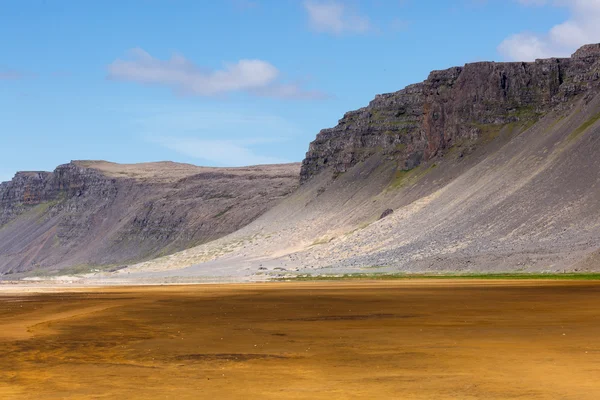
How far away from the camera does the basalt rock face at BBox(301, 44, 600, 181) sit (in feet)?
444

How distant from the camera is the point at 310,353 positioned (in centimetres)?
2114

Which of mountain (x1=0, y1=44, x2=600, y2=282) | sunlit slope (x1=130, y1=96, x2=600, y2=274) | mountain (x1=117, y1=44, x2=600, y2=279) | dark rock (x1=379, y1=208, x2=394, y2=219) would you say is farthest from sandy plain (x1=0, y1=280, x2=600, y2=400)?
dark rock (x1=379, y1=208, x2=394, y2=219)

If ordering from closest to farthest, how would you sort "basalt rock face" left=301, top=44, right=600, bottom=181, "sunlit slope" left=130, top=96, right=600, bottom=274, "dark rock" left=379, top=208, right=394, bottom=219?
"sunlit slope" left=130, top=96, right=600, bottom=274 → "dark rock" left=379, top=208, right=394, bottom=219 → "basalt rock face" left=301, top=44, right=600, bottom=181

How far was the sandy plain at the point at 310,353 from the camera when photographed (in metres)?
15.8

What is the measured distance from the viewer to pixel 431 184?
133 metres

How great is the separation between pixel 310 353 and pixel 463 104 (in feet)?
417

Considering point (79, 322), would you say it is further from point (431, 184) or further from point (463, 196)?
point (431, 184)

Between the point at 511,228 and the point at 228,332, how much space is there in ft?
238

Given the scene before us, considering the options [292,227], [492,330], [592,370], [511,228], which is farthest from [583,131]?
[592,370]

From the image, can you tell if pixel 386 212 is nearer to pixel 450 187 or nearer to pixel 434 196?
pixel 434 196

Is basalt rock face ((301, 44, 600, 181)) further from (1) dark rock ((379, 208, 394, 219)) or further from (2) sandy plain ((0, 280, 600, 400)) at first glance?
(2) sandy plain ((0, 280, 600, 400))

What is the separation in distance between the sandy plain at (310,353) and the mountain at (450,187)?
48.1 m

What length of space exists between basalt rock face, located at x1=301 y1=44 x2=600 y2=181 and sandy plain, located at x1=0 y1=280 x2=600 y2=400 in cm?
9916

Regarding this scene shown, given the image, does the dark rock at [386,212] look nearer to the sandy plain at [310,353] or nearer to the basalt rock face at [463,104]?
the basalt rock face at [463,104]
